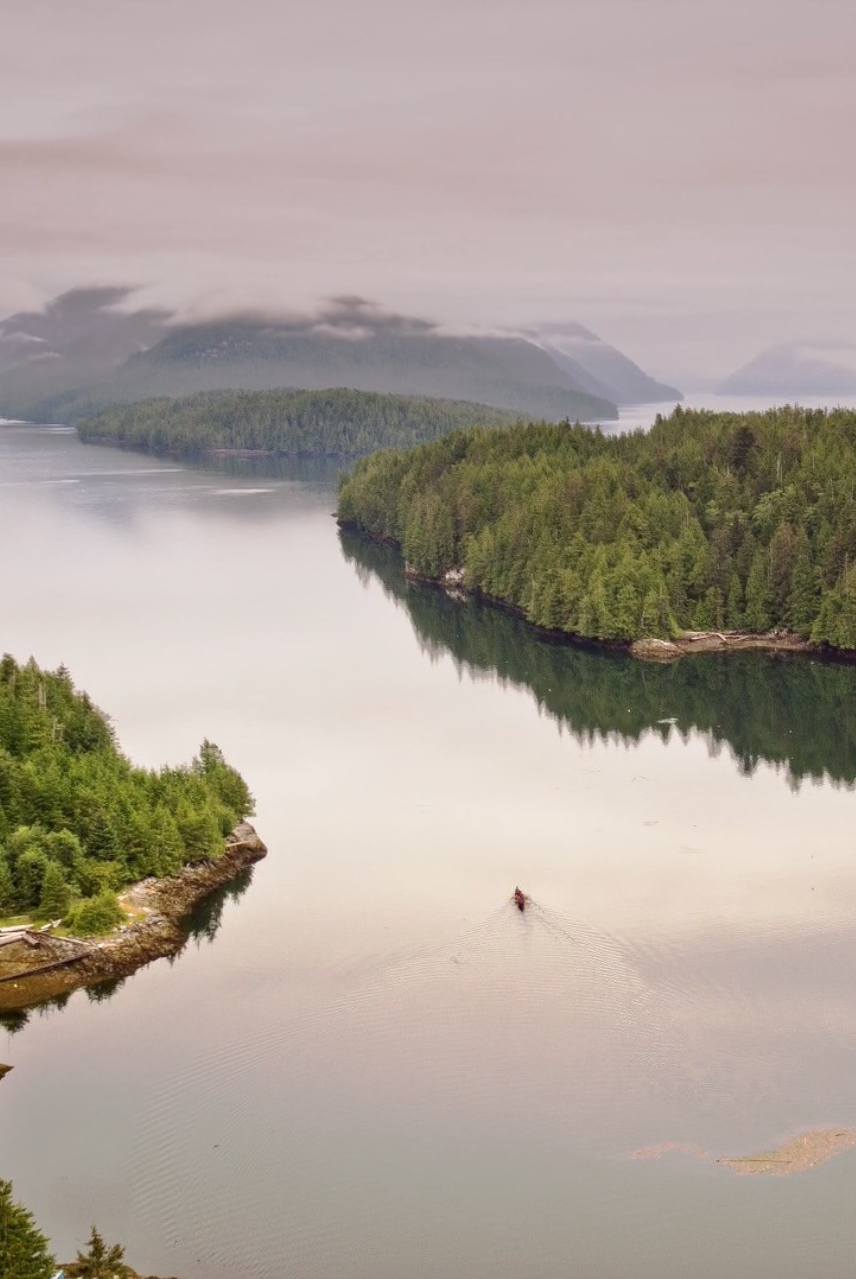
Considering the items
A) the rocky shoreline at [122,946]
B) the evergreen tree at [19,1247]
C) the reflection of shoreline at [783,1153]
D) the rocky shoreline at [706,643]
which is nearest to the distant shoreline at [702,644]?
the rocky shoreline at [706,643]

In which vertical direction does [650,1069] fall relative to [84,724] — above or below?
below

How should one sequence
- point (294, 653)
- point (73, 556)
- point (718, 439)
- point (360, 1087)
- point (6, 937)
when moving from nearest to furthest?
point (360, 1087) < point (6, 937) < point (294, 653) < point (718, 439) < point (73, 556)

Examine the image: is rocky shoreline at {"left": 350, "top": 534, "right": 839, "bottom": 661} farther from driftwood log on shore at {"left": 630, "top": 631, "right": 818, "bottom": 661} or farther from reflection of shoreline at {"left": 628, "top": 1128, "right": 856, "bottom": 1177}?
reflection of shoreline at {"left": 628, "top": 1128, "right": 856, "bottom": 1177}

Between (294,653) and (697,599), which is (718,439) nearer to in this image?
(697,599)

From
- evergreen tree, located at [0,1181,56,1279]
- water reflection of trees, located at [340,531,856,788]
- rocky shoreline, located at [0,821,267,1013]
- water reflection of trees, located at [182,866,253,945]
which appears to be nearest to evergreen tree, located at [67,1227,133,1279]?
evergreen tree, located at [0,1181,56,1279]

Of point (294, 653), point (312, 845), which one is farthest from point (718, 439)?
point (312, 845)

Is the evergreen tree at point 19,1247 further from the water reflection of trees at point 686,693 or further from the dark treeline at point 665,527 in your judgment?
the dark treeline at point 665,527

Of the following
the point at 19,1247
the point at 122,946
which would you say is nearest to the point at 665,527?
the point at 122,946
